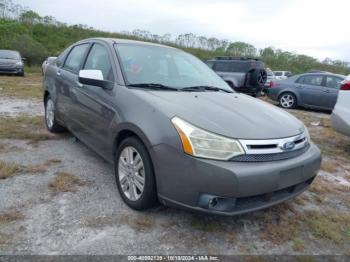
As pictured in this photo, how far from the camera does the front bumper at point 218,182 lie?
221 cm

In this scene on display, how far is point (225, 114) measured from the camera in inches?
103

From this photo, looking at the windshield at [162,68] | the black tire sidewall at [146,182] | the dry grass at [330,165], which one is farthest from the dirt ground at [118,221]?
the windshield at [162,68]

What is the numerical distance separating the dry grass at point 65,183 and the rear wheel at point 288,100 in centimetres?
926

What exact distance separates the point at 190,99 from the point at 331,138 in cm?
472

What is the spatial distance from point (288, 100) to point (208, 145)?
9.60 meters

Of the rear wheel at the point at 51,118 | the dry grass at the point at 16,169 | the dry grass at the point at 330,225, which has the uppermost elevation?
the rear wheel at the point at 51,118

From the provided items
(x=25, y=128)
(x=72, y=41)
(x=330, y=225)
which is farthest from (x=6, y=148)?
(x=72, y=41)

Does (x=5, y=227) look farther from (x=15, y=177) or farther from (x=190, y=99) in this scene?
(x=190, y=99)

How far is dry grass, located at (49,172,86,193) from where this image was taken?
10.3ft

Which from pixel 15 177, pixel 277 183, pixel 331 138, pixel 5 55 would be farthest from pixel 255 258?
pixel 5 55

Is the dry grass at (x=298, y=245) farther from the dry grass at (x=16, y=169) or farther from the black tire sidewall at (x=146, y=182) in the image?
the dry grass at (x=16, y=169)

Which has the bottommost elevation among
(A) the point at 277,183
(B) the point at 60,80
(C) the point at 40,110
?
(C) the point at 40,110

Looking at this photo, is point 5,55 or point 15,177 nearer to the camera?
point 15,177

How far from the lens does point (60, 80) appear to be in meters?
4.40
